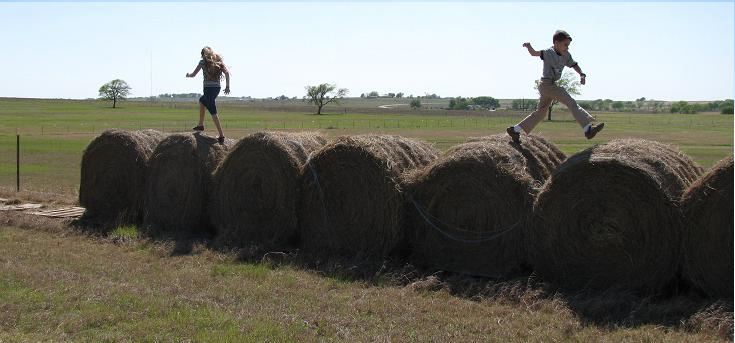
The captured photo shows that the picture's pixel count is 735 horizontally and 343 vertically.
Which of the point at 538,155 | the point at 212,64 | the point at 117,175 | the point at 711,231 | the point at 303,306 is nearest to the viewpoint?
the point at 711,231

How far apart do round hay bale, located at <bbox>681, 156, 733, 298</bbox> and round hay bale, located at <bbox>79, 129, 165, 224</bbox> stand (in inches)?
Result: 312

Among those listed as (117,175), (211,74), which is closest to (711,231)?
(211,74)

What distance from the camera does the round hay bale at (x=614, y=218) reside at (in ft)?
22.7

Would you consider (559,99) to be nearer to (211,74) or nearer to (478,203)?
(478,203)

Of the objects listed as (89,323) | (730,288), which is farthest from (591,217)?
(89,323)

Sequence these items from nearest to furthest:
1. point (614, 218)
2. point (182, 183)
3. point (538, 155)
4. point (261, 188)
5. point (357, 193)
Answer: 1. point (614, 218)
2. point (538, 155)
3. point (357, 193)
4. point (261, 188)
5. point (182, 183)

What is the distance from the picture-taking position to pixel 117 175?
1199cm

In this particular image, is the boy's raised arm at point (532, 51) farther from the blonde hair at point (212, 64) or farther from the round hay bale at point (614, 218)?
the blonde hair at point (212, 64)

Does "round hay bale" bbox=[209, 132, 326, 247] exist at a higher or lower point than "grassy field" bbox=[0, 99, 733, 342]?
higher

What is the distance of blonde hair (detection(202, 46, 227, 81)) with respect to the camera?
11.4 meters

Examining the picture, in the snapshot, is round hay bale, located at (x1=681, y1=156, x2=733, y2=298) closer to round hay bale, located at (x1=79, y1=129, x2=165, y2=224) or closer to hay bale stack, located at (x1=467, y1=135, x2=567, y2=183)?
hay bale stack, located at (x1=467, y1=135, x2=567, y2=183)

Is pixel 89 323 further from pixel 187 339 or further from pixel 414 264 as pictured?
pixel 414 264

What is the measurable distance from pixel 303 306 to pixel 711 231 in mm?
3627

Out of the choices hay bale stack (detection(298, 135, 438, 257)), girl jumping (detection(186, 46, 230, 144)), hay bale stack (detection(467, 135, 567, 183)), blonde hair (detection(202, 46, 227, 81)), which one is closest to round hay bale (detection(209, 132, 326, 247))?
hay bale stack (detection(298, 135, 438, 257))
